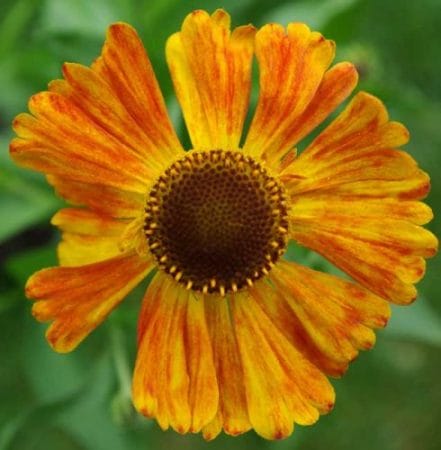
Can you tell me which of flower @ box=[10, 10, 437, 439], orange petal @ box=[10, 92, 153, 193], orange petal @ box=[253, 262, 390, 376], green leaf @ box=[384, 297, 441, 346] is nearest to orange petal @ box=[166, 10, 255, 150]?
flower @ box=[10, 10, 437, 439]

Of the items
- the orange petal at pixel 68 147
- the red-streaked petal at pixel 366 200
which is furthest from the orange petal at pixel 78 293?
the red-streaked petal at pixel 366 200

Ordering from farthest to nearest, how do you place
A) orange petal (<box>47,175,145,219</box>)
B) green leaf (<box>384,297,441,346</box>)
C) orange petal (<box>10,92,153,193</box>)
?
green leaf (<box>384,297,441,346</box>), orange petal (<box>47,175,145,219</box>), orange petal (<box>10,92,153,193</box>)

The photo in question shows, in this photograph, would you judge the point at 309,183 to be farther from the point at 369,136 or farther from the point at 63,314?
the point at 63,314

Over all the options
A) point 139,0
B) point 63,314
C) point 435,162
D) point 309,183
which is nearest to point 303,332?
point 309,183

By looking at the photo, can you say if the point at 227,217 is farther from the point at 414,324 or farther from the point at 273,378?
the point at 414,324

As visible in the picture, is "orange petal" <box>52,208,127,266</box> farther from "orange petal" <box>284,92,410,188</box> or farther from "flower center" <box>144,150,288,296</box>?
"orange petal" <box>284,92,410,188</box>

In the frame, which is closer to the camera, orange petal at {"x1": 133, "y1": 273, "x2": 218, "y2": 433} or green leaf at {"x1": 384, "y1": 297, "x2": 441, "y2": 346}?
orange petal at {"x1": 133, "y1": 273, "x2": 218, "y2": 433}

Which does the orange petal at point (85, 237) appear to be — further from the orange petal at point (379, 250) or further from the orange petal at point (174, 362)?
the orange petal at point (379, 250)
